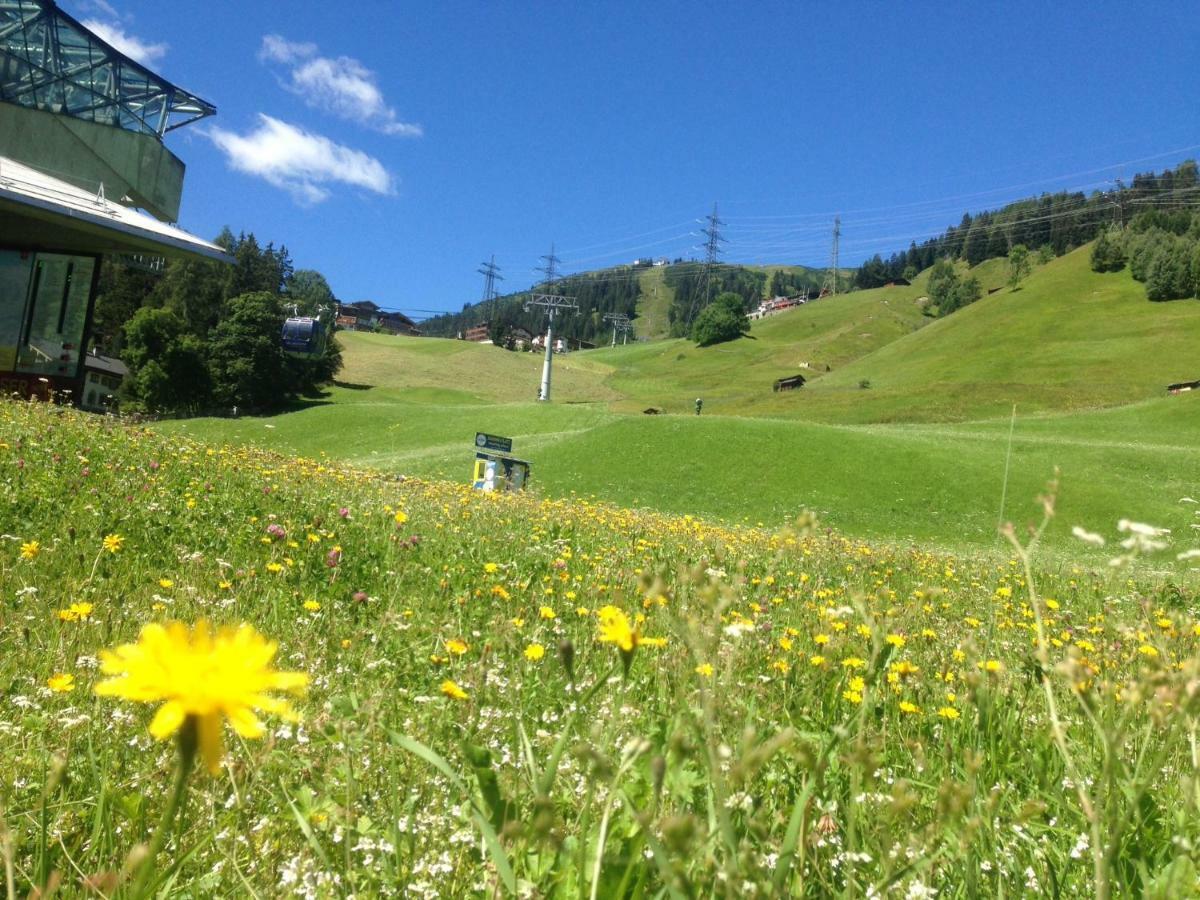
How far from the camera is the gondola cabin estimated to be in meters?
33.0

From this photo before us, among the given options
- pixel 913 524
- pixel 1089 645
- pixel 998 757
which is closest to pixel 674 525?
pixel 1089 645

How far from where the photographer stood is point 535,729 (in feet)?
7.47

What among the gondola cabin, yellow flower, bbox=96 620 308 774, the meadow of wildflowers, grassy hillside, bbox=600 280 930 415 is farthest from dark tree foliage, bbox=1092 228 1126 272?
yellow flower, bbox=96 620 308 774

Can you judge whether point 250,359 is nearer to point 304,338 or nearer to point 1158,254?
point 304,338

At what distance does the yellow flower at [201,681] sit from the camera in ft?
1.88

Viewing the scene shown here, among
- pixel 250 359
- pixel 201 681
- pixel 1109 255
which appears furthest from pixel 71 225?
pixel 1109 255

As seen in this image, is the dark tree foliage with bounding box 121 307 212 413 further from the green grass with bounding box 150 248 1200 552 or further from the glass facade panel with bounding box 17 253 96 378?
the glass facade panel with bounding box 17 253 96 378

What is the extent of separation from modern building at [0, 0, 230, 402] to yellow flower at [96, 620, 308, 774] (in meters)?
22.2

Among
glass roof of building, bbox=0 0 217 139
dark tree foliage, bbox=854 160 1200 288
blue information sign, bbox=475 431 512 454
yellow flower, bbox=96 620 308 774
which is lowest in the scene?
yellow flower, bbox=96 620 308 774

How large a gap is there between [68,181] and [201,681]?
3682cm

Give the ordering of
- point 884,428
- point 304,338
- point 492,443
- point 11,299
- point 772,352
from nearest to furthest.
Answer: point 492,443 → point 11,299 → point 304,338 → point 884,428 → point 772,352

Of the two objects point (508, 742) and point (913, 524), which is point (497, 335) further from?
point (508, 742)

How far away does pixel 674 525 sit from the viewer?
9531 mm

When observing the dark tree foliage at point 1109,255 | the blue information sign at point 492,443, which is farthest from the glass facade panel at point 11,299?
the dark tree foliage at point 1109,255
